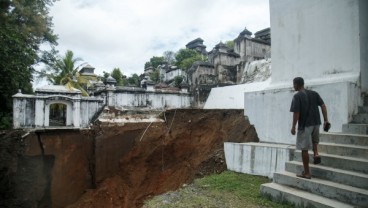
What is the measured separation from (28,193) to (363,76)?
961 cm

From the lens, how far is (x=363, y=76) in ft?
15.7

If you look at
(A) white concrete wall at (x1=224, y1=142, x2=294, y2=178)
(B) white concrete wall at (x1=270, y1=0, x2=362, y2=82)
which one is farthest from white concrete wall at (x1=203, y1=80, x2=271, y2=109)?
(A) white concrete wall at (x1=224, y1=142, x2=294, y2=178)

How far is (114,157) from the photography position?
8.89 m

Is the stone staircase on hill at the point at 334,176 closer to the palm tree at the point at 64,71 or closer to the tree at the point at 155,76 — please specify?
the palm tree at the point at 64,71

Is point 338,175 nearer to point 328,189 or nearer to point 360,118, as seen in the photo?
point 328,189

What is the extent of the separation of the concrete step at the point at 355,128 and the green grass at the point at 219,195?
1719 mm

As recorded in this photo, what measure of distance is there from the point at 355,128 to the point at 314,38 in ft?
7.26

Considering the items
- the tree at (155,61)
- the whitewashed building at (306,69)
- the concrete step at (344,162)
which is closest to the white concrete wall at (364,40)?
the whitewashed building at (306,69)

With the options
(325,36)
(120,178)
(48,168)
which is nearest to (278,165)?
(325,36)

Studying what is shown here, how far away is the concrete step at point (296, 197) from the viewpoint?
3198mm

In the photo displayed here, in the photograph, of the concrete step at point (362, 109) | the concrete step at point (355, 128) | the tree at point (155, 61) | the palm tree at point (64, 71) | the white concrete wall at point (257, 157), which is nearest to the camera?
the concrete step at point (355, 128)

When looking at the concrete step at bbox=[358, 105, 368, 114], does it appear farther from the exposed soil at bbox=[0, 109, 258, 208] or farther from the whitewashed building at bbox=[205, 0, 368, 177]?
the exposed soil at bbox=[0, 109, 258, 208]

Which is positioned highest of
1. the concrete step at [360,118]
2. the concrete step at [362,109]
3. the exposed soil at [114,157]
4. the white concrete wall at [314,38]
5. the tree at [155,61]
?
the tree at [155,61]

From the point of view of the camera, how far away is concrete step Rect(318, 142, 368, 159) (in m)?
3.71
